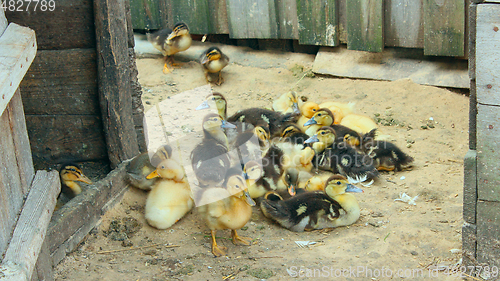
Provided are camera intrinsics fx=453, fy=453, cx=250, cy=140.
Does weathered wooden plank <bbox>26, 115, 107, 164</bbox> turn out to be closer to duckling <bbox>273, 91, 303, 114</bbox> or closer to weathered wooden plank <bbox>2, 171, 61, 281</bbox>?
weathered wooden plank <bbox>2, 171, 61, 281</bbox>

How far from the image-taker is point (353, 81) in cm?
703

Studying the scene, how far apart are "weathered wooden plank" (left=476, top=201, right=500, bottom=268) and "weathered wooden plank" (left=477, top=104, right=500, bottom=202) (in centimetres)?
6

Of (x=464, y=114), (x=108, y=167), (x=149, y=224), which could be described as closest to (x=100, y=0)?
(x=108, y=167)

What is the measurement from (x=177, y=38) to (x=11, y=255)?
20.5ft

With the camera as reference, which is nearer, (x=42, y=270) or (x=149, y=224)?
(x=42, y=270)

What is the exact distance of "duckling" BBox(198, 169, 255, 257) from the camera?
11.2 feet

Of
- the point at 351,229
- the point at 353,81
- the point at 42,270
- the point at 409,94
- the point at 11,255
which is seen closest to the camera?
the point at 11,255

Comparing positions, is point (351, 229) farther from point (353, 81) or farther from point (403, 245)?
point (353, 81)

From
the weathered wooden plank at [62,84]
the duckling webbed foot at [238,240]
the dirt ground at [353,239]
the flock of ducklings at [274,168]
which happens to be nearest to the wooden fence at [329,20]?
the dirt ground at [353,239]

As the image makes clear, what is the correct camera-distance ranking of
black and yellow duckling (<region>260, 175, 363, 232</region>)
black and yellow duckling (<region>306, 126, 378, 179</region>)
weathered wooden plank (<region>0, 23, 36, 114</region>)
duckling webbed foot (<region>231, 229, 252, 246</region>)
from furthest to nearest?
black and yellow duckling (<region>306, 126, 378, 179</region>) → black and yellow duckling (<region>260, 175, 363, 232</region>) → duckling webbed foot (<region>231, 229, 252, 246</region>) → weathered wooden plank (<region>0, 23, 36, 114</region>)

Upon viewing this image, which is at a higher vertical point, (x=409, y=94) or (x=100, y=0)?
(x=100, y=0)

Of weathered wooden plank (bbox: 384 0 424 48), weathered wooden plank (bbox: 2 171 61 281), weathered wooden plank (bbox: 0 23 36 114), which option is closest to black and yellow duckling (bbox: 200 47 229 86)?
weathered wooden plank (bbox: 384 0 424 48)

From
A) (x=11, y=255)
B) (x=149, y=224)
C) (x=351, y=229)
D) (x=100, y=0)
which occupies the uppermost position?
(x=100, y=0)

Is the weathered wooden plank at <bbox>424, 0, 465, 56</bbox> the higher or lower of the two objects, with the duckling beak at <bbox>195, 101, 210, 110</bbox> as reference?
higher
